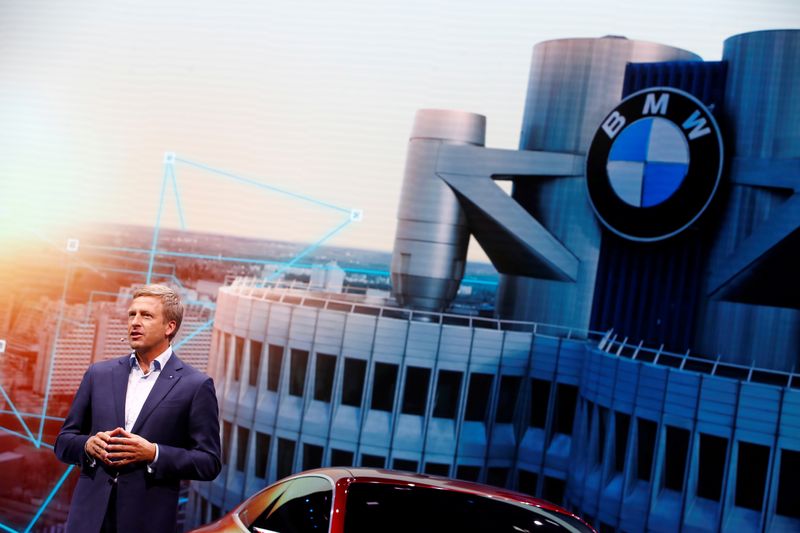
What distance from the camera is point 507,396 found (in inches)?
645

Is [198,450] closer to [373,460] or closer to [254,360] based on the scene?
[373,460]

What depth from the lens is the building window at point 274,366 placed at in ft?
54.6

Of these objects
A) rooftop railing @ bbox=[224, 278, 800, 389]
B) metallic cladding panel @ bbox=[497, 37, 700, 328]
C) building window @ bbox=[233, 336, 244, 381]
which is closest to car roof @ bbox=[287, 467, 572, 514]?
rooftop railing @ bbox=[224, 278, 800, 389]

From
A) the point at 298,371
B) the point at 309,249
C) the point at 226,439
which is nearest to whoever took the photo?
the point at 309,249

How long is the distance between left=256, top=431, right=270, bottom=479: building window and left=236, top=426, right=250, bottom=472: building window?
23 cm

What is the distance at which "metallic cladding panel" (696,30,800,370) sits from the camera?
14.1 m

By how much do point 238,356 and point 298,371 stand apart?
149 centimetres

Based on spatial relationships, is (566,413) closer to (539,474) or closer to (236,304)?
(539,474)

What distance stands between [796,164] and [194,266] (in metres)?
9.52

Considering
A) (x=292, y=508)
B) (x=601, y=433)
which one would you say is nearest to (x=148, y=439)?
(x=292, y=508)

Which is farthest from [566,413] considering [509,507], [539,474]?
[509,507]

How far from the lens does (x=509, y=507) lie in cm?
436

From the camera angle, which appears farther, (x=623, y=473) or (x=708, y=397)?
(x=623, y=473)

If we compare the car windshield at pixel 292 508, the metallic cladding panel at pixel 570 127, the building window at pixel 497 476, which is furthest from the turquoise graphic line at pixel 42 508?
the car windshield at pixel 292 508
